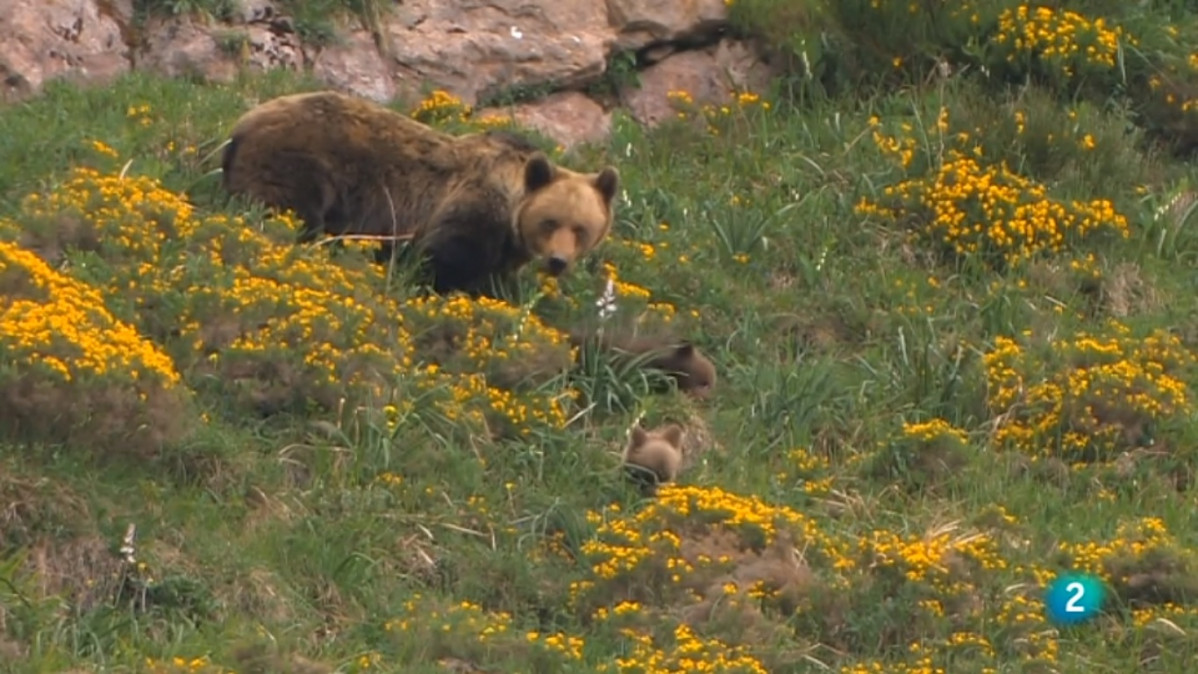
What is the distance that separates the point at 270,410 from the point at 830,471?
2089mm

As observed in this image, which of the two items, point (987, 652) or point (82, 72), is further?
point (82, 72)

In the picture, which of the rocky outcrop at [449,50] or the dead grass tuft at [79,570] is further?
the rocky outcrop at [449,50]

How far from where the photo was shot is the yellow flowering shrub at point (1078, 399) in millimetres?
10250

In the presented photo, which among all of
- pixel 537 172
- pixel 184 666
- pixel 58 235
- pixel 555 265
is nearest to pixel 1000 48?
pixel 537 172

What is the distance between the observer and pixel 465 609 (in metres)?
8.49

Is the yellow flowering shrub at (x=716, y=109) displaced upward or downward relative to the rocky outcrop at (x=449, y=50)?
downward

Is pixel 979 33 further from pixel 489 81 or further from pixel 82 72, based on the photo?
pixel 82 72

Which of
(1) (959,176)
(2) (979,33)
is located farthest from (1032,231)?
(2) (979,33)

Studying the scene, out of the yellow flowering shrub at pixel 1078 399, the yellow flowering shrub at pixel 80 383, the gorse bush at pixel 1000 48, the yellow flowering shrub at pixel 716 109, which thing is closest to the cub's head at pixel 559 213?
the yellow flowering shrub at pixel 1078 399

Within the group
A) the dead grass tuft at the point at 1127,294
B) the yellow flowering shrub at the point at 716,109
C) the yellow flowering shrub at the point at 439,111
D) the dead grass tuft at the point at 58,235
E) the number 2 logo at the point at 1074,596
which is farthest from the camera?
the yellow flowering shrub at the point at 716,109

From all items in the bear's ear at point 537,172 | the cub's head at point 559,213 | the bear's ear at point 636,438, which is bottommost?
the bear's ear at point 636,438

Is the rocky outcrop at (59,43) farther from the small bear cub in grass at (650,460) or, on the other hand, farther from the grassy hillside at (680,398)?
the small bear cub in grass at (650,460)

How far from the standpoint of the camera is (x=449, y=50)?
12844mm

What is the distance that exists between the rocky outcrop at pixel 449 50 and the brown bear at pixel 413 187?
1.40 m
